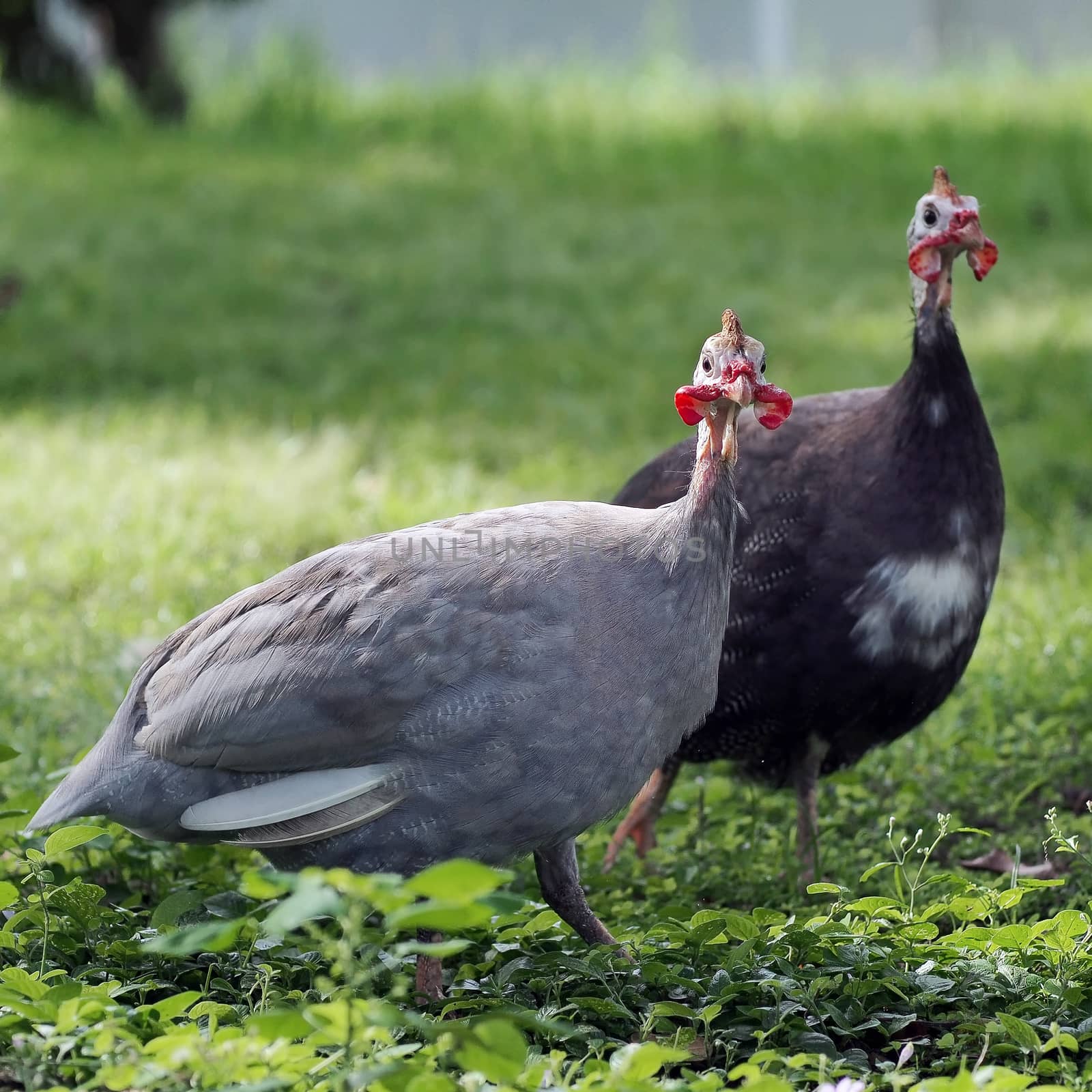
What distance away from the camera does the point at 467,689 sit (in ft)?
8.27

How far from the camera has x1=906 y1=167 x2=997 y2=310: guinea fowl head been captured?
10.7ft

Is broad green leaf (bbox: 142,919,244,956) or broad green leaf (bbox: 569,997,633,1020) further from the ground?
broad green leaf (bbox: 142,919,244,956)

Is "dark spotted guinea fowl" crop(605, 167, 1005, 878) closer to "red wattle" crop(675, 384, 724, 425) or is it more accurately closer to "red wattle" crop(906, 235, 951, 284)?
"red wattle" crop(906, 235, 951, 284)

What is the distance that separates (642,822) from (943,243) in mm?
1395

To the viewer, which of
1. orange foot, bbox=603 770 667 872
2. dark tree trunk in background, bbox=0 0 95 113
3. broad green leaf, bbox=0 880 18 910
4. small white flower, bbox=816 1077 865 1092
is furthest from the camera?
dark tree trunk in background, bbox=0 0 95 113

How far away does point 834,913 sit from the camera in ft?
8.78

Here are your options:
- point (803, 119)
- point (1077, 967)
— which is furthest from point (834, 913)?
point (803, 119)

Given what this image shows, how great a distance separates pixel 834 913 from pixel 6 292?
5335mm

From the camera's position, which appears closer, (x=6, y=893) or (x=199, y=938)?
(x=199, y=938)

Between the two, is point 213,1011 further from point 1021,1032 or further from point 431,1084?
point 1021,1032

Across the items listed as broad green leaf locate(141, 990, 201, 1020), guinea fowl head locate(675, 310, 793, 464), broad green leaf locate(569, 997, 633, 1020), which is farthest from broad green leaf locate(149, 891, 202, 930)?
guinea fowl head locate(675, 310, 793, 464)

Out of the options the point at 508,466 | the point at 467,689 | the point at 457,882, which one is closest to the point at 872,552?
the point at 467,689

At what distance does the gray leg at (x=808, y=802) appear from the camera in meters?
3.35

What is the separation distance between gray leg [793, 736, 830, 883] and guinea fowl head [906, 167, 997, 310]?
947 mm
